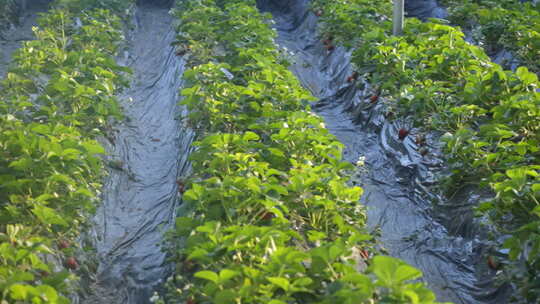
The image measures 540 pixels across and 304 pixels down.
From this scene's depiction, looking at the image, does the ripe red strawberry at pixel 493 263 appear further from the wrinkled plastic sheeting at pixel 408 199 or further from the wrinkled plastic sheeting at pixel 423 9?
the wrinkled plastic sheeting at pixel 423 9

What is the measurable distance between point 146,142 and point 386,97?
8.32 feet

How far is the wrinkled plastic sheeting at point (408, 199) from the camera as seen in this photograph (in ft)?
12.9

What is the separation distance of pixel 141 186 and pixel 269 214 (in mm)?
2156

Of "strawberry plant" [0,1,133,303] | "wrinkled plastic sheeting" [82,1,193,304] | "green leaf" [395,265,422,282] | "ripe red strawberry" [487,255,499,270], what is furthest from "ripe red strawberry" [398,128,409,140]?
"green leaf" [395,265,422,282]

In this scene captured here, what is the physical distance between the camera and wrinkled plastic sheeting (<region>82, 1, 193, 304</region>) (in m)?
3.91

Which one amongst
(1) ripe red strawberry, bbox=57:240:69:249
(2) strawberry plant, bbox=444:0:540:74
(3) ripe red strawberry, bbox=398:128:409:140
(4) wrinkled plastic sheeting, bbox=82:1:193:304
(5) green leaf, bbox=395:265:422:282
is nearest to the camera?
(5) green leaf, bbox=395:265:422:282

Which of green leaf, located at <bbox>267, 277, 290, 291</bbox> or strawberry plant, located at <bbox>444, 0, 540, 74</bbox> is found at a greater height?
strawberry plant, located at <bbox>444, 0, 540, 74</bbox>

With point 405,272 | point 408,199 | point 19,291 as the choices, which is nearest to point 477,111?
point 408,199

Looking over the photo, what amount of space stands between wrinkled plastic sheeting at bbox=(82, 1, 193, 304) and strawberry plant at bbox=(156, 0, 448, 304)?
47 centimetres

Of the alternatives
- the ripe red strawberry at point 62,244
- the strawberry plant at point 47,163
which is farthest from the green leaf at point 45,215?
the ripe red strawberry at point 62,244

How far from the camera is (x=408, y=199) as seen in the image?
4895 millimetres

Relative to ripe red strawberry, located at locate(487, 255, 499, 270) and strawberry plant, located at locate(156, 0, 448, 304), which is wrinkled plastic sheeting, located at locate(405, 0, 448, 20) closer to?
strawberry plant, located at locate(156, 0, 448, 304)

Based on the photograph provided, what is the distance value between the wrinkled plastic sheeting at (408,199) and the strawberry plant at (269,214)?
1.65 ft

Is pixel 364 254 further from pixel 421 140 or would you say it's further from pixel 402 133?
pixel 402 133
